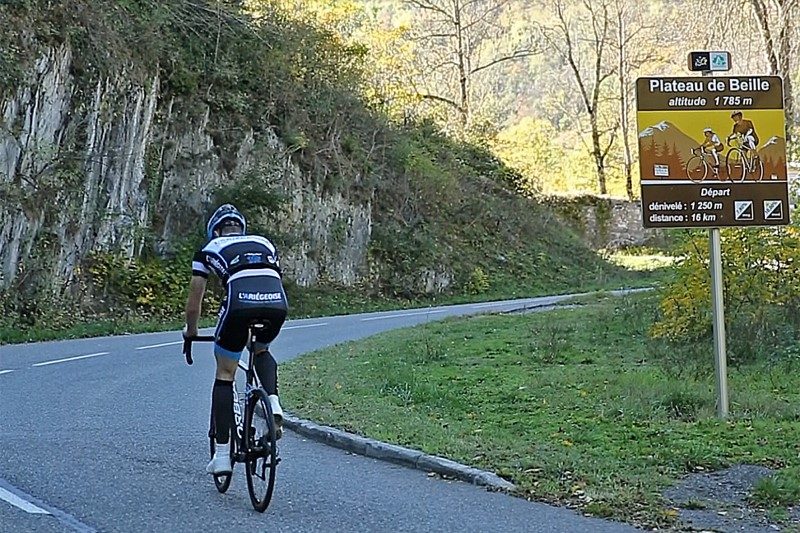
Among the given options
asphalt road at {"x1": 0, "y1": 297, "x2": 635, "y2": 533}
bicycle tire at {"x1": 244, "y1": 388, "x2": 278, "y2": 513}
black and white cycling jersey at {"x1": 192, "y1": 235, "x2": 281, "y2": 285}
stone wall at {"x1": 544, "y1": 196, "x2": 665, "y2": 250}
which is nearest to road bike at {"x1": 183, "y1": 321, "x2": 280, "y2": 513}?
bicycle tire at {"x1": 244, "y1": 388, "x2": 278, "y2": 513}

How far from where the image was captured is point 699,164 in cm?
1119

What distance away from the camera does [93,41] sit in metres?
27.2

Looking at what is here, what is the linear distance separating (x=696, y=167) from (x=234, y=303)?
5835 millimetres

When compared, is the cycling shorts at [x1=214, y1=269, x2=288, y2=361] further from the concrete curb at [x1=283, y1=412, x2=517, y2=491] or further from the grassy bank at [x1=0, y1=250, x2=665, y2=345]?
the grassy bank at [x1=0, y1=250, x2=665, y2=345]

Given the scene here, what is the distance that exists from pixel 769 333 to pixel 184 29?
2096cm

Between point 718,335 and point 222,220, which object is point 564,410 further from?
point 222,220

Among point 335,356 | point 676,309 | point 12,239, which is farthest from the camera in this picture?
point 12,239

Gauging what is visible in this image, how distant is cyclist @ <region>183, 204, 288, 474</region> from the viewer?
23.5 ft

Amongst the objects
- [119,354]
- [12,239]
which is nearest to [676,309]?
[119,354]

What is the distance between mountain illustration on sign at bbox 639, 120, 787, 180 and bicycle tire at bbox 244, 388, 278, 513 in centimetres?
533

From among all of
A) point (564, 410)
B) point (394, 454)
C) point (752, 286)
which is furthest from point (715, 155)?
point (752, 286)

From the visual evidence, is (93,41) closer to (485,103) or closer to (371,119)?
(371,119)

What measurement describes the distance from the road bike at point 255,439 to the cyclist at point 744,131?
5943 millimetres

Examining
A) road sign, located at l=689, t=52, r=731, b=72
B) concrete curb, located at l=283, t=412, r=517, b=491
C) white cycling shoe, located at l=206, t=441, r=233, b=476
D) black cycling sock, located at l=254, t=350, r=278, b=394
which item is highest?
road sign, located at l=689, t=52, r=731, b=72
